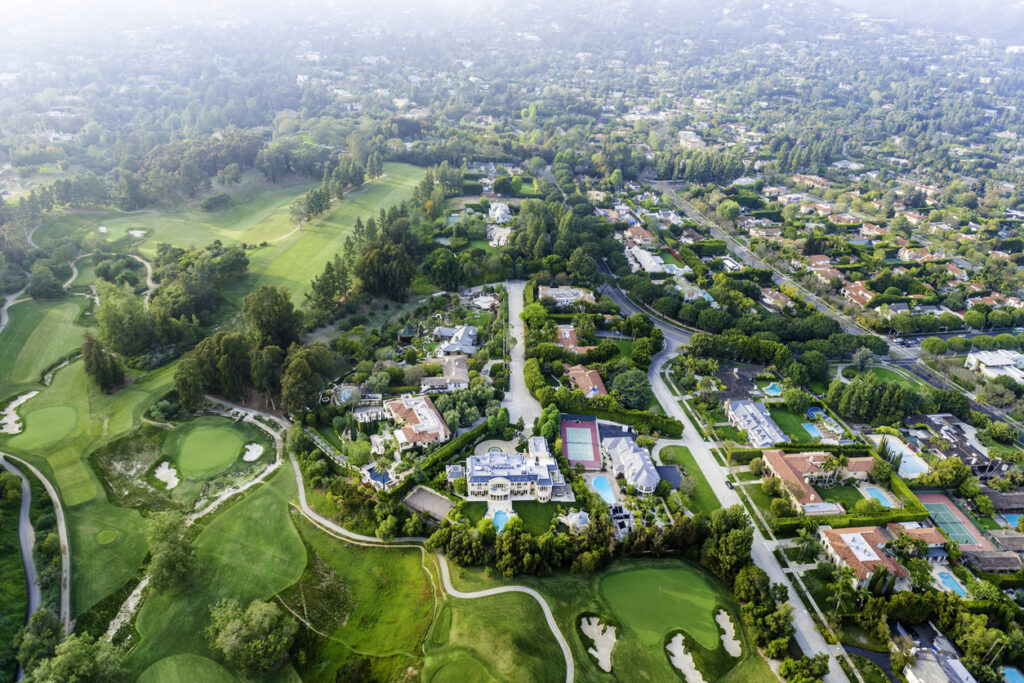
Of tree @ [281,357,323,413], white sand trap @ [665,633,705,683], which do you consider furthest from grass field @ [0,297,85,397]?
white sand trap @ [665,633,705,683]

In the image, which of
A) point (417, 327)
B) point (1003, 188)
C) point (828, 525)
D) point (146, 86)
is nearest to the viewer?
point (828, 525)

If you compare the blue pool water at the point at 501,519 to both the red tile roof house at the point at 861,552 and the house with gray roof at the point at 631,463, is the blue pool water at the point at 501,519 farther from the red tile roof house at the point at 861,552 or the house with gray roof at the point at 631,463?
the red tile roof house at the point at 861,552

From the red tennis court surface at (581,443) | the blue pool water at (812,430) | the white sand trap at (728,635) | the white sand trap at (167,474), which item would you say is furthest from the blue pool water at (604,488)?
the white sand trap at (167,474)

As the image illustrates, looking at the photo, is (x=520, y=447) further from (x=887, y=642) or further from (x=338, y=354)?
(x=887, y=642)

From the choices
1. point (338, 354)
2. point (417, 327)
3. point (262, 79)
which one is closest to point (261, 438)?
point (338, 354)

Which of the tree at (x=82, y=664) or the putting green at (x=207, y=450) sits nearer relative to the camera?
the tree at (x=82, y=664)

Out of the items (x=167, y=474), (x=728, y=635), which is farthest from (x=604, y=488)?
(x=167, y=474)

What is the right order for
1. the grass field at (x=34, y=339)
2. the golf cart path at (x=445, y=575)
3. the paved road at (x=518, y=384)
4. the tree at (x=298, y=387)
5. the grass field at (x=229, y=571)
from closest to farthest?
1. the grass field at (x=229, y=571)
2. the golf cart path at (x=445, y=575)
3. the tree at (x=298, y=387)
4. the paved road at (x=518, y=384)
5. the grass field at (x=34, y=339)

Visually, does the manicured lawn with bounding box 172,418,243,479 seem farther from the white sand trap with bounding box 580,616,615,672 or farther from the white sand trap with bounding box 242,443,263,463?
the white sand trap with bounding box 580,616,615,672
